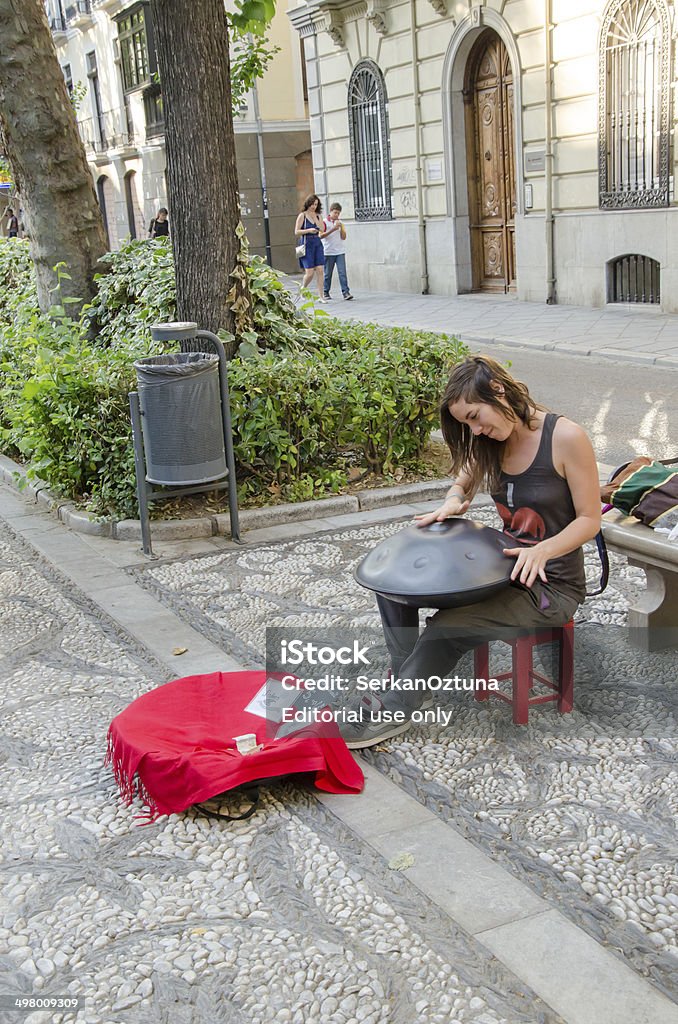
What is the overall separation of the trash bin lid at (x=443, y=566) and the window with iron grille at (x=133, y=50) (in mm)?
30510

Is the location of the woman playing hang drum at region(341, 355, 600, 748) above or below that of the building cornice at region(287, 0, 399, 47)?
below

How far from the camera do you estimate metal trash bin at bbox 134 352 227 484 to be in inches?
231

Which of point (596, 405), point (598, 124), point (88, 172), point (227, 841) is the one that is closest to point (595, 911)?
point (227, 841)

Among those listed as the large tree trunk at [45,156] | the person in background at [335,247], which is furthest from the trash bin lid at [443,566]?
the person in background at [335,247]

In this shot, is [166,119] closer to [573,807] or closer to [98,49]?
[573,807]

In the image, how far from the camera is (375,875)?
3.03 meters

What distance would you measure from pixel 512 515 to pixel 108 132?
35568mm

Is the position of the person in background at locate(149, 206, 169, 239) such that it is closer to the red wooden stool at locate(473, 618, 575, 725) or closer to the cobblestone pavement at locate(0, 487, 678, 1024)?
the cobblestone pavement at locate(0, 487, 678, 1024)

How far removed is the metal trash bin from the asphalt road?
300 centimetres

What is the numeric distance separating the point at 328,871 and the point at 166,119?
5072 millimetres

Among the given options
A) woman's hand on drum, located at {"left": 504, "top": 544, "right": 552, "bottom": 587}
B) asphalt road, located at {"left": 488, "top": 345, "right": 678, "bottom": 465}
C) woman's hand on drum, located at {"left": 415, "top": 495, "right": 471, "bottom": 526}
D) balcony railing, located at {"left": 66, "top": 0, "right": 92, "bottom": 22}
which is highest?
balcony railing, located at {"left": 66, "top": 0, "right": 92, "bottom": 22}

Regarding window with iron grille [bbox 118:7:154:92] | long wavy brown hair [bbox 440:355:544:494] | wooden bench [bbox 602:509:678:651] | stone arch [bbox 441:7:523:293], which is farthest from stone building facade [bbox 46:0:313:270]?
long wavy brown hair [bbox 440:355:544:494]

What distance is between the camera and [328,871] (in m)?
3.07

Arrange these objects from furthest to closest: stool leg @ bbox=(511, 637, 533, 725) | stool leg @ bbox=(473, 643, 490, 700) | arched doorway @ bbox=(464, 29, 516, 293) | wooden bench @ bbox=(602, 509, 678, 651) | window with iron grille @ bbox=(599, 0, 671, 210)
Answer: arched doorway @ bbox=(464, 29, 516, 293) < window with iron grille @ bbox=(599, 0, 671, 210) < wooden bench @ bbox=(602, 509, 678, 651) < stool leg @ bbox=(473, 643, 490, 700) < stool leg @ bbox=(511, 637, 533, 725)
